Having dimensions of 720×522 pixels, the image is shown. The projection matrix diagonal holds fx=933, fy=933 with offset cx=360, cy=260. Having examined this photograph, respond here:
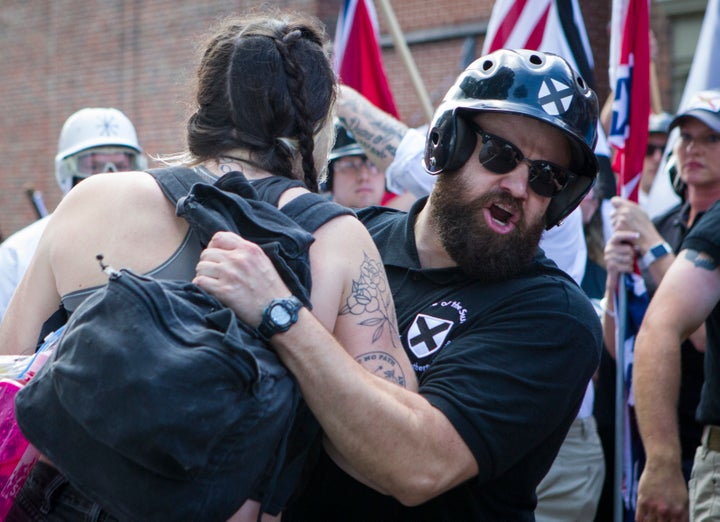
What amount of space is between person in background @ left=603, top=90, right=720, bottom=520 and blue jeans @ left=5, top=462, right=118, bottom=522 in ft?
7.26

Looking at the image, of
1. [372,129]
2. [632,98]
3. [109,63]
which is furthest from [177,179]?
[109,63]

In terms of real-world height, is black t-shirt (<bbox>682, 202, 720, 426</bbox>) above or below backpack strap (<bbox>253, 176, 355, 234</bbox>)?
below

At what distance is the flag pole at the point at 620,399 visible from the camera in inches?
162

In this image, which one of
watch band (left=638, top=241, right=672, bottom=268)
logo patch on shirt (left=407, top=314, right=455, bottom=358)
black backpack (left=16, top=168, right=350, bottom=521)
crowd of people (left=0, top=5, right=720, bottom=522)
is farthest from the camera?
watch band (left=638, top=241, right=672, bottom=268)

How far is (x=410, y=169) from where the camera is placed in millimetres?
4406

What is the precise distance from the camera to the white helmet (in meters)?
5.97

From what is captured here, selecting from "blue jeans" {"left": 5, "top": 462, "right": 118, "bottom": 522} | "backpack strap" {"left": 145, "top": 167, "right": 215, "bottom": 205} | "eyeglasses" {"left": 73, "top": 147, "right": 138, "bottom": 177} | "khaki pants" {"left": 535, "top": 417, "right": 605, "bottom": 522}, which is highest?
"backpack strap" {"left": 145, "top": 167, "right": 215, "bottom": 205}

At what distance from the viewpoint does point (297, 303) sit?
1.87 m

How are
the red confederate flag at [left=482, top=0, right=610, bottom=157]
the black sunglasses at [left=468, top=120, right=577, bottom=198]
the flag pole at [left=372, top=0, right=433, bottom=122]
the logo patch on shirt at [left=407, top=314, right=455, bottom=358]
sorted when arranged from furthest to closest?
the flag pole at [left=372, top=0, right=433, bottom=122] → the red confederate flag at [left=482, top=0, right=610, bottom=157] → the black sunglasses at [left=468, top=120, right=577, bottom=198] → the logo patch on shirt at [left=407, top=314, right=455, bottom=358]

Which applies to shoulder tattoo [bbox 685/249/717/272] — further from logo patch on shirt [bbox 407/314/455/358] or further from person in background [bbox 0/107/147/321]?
person in background [bbox 0/107/147/321]

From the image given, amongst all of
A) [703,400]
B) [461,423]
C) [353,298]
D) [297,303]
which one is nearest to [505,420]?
[461,423]

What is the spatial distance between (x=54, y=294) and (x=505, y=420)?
107 centimetres

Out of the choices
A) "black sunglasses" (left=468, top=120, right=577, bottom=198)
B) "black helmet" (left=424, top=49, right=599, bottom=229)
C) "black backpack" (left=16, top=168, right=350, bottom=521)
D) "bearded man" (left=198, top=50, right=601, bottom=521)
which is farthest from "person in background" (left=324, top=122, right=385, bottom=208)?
"black backpack" (left=16, top=168, right=350, bottom=521)

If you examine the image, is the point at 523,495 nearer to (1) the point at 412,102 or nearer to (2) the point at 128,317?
(2) the point at 128,317
